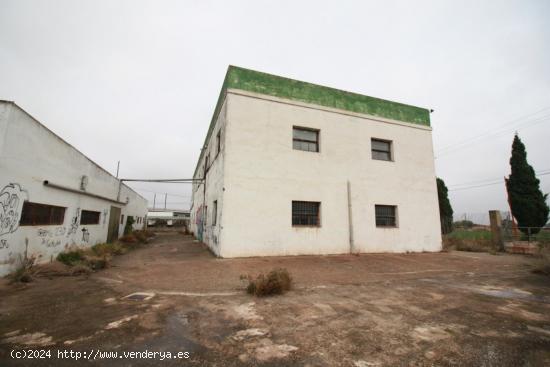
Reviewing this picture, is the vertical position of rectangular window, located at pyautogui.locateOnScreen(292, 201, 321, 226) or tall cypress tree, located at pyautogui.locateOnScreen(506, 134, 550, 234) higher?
tall cypress tree, located at pyautogui.locateOnScreen(506, 134, 550, 234)

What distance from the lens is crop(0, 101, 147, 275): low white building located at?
5.92 m

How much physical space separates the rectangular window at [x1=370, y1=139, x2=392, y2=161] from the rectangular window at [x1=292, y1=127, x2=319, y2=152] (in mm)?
3166

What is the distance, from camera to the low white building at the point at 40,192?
19.4ft

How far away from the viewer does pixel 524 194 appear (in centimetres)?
1988

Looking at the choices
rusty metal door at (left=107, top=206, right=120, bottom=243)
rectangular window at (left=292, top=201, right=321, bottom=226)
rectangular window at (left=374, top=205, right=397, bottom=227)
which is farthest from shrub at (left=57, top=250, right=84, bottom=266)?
rectangular window at (left=374, top=205, right=397, bottom=227)

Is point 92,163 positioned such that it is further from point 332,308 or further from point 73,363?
point 332,308

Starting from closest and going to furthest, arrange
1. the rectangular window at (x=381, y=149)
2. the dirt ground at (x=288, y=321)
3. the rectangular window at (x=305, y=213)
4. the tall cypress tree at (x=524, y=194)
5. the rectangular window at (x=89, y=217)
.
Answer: the dirt ground at (x=288, y=321)
the rectangular window at (x=305, y=213)
the rectangular window at (x=89, y=217)
the rectangular window at (x=381, y=149)
the tall cypress tree at (x=524, y=194)

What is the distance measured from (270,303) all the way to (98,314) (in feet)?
8.87

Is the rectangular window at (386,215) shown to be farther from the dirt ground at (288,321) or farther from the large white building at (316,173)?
the dirt ground at (288,321)

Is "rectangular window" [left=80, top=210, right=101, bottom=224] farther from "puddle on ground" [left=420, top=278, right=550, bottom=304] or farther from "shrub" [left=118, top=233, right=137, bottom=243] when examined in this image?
"puddle on ground" [left=420, top=278, right=550, bottom=304]

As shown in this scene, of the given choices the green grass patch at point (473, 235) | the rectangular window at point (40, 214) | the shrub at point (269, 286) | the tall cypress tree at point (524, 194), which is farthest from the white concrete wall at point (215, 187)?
the tall cypress tree at point (524, 194)

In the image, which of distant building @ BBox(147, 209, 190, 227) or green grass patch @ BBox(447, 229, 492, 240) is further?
distant building @ BBox(147, 209, 190, 227)

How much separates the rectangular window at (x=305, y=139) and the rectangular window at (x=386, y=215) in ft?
13.7

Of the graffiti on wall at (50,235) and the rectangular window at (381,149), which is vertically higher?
the rectangular window at (381,149)
